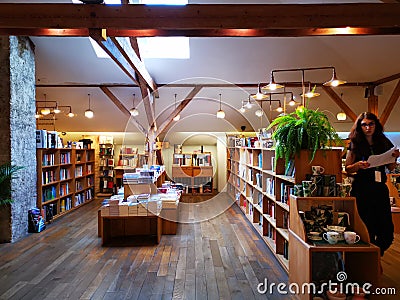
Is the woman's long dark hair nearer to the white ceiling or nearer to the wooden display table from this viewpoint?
the wooden display table

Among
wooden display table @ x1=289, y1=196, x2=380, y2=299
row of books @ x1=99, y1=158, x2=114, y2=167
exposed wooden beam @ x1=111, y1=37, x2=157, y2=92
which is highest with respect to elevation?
exposed wooden beam @ x1=111, y1=37, x2=157, y2=92

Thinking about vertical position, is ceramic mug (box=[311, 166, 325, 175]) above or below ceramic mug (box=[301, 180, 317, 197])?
above

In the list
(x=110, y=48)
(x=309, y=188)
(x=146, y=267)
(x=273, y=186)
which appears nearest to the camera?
(x=309, y=188)

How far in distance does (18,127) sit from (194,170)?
5.88 meters

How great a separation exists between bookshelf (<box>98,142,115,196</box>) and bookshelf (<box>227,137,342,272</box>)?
14.0ft

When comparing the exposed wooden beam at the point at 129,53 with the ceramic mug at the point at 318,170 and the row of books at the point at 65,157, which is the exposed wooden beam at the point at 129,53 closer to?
the row of books at the point at 65,157

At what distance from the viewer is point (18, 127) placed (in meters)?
5.04

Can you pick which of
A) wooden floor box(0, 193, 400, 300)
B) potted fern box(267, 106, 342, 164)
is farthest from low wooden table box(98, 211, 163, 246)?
potted fern box(267, 106, 342, 164)

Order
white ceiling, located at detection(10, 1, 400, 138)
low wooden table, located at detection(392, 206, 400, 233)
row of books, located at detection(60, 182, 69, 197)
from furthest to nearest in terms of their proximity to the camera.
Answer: row of books, located at detection(60, 182, 69, 197) < white ceiling, located at detection(10, 1, 400, 138) < low wooden table, located at detection(392, 206, 400, 233)

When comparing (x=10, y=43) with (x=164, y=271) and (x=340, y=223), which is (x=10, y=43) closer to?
(x=164, y=271)

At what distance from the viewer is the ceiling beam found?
344cm

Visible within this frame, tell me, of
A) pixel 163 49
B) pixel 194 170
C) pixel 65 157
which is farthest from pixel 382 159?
pixel 194 170

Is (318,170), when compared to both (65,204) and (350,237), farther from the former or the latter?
(65,204)

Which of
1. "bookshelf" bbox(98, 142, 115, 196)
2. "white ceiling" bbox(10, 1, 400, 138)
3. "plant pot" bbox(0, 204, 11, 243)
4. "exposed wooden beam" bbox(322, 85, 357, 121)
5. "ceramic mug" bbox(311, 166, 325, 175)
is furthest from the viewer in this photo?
"bookshelf" bbox(98, 142, 115, 196)
